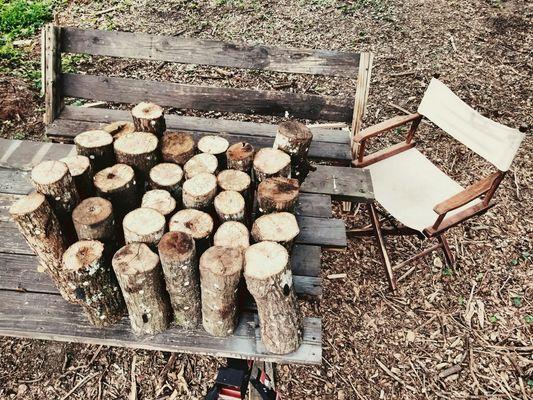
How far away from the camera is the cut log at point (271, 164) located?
7.76 feet

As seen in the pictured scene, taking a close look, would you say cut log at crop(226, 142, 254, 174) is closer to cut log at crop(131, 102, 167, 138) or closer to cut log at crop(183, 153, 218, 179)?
cut log at crop(183, 153, 218, 179)

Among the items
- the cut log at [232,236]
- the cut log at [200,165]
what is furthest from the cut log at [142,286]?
the cut log at [200,165]

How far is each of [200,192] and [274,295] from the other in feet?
2.03

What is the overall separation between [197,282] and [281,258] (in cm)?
42

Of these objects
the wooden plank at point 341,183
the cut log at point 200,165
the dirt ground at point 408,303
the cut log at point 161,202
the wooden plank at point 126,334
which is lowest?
the dirt ground at point 408,303

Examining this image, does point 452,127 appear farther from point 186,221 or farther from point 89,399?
point 89,399

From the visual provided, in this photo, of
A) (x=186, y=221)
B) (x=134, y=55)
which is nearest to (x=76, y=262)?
(x=186, y=221)

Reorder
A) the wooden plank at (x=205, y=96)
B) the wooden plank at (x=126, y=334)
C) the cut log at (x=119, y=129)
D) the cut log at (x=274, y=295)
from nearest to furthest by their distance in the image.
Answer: the cut log at (x=274, y=295), the wooden plank at (x=126, y=334), the cut log at (x=119, y=129), the wooden plank at (x=205, y=96)

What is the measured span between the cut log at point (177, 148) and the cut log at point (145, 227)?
460 millimetres

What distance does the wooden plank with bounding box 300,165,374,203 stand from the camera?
2.82 meters

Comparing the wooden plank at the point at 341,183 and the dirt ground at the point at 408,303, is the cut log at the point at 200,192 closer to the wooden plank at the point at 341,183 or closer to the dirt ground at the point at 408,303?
the wooden plank at the point at 341,183

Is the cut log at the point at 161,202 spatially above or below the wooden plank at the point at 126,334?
above

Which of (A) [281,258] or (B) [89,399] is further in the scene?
(B) [89,399]

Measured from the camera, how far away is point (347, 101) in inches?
131
